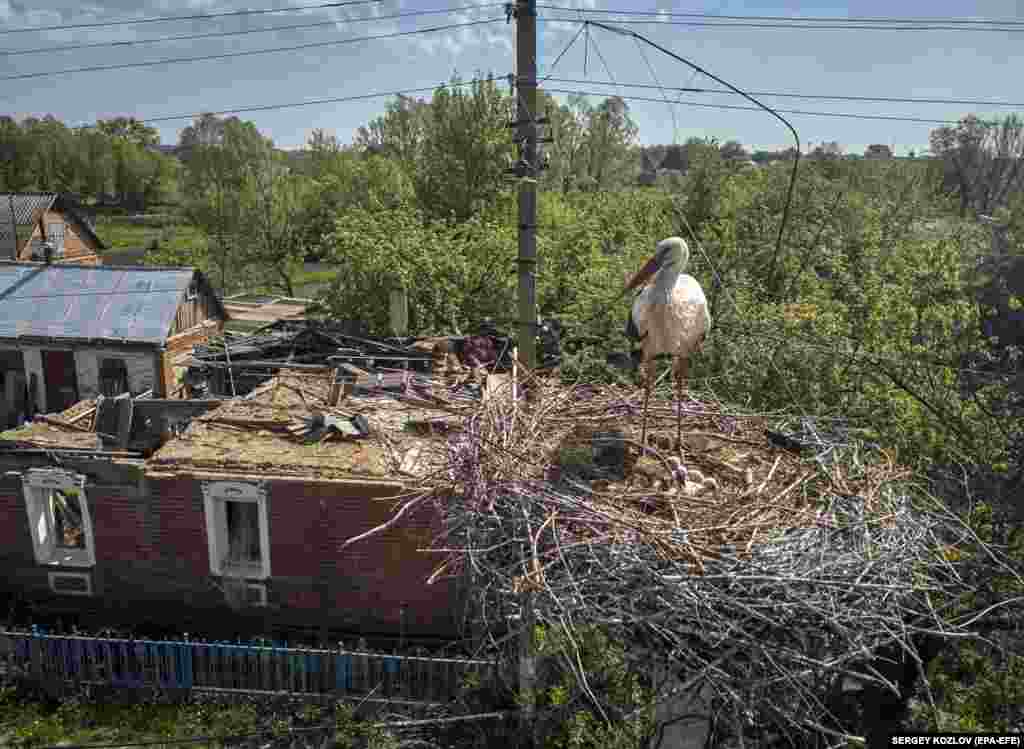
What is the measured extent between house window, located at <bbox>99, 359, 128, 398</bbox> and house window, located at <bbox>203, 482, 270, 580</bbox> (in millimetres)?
8989

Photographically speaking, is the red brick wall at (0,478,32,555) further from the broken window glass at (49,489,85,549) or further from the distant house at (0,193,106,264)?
the distant house at (0,193,106,264)

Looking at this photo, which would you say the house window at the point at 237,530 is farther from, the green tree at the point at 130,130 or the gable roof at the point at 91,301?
the green tree at the point at 130,130

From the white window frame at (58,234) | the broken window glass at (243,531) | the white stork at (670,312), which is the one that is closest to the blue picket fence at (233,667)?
the broken window glass at (243,531)

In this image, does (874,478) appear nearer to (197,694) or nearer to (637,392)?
(637,392)

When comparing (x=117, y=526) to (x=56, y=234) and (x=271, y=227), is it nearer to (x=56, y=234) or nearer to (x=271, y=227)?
(x=56, y=234)

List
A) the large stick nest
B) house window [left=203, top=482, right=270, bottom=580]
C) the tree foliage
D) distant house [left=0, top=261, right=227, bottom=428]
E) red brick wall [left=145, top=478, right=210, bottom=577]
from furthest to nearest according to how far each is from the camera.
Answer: the tree foliage
distant house [left=0, top=261, right=227, bottom=428]
red brick wall [left=145, top=478, right=210, bottom=577]
house window [left=203, top=482, right=270, bottom=580]
the large stick nest

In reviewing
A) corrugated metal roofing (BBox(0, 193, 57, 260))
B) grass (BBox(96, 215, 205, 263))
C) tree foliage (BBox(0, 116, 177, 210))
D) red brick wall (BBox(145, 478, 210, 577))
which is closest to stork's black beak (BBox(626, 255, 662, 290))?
red brick wall (BBox(145, 478, 210, 577))

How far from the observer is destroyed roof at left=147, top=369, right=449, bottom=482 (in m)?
8.94

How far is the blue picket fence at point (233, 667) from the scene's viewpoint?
8633 mm

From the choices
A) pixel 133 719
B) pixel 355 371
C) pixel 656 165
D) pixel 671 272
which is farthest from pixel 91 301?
pixel 671 272

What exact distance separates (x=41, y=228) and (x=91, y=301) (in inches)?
639

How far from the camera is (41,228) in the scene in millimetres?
30047

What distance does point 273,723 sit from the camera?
28.0 feet

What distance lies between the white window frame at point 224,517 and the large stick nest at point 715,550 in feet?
11.5
